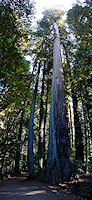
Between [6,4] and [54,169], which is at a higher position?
[6,4]

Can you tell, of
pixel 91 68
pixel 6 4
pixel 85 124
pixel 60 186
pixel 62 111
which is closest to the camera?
pixel 60 186

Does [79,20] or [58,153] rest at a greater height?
[79,20]

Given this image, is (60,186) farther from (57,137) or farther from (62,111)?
(62,111)

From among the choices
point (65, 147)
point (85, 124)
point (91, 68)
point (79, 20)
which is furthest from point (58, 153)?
point (79, 20)

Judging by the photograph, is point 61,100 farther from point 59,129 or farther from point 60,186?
point 60,186

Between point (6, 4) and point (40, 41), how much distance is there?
227 inches

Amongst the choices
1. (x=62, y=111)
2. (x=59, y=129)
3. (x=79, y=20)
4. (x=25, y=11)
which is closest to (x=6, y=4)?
(x=25, y=11)

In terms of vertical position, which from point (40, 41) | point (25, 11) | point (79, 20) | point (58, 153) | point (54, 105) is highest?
point (40, 41)

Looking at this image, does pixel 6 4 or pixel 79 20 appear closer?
pixel 6 4

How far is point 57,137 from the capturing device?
16.4 feet

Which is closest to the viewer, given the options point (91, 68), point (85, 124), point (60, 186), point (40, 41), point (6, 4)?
point (60, 186)

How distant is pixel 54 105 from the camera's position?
5762mm

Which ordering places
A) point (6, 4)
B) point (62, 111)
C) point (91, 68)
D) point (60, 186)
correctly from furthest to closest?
point (62, 111), point (91, 68), point (6, 4), point (60, 186)

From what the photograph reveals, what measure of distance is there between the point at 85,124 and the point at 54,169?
3.30m
